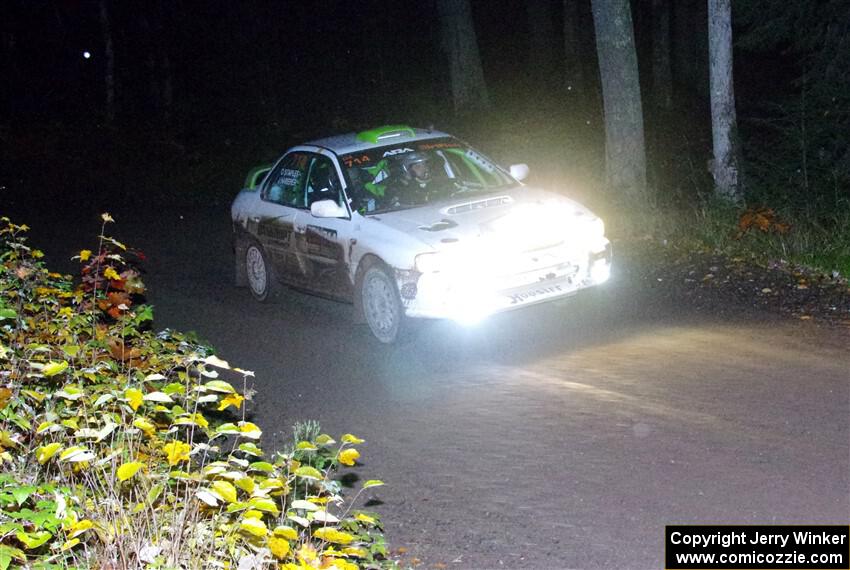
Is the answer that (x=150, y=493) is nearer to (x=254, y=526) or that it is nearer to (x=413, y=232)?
(x=254, y=526)

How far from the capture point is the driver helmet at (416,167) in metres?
11.1

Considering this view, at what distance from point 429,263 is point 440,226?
497mm

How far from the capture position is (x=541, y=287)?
9938 mm

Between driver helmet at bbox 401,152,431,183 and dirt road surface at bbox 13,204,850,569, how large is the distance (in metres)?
1.51

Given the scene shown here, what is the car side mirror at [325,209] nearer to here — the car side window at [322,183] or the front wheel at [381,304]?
the car side window at [322,183]

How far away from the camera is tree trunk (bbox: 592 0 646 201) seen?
15.7 m

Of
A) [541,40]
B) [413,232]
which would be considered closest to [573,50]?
[541,40]

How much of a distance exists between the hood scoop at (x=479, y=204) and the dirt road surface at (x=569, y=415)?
1.13 meters

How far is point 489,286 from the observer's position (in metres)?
9.63

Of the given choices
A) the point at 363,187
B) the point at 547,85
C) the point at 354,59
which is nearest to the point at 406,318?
the point at 363,187

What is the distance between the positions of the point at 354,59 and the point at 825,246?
115 feet

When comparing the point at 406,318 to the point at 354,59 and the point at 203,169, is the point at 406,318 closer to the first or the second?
the point at 203,169

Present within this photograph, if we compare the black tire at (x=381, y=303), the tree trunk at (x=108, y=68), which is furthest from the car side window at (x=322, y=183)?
the tree trunk at (x=108, y=68)

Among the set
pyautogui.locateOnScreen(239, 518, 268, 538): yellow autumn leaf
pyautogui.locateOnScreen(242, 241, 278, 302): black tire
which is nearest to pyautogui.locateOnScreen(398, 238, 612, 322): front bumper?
pyautogui.locateOnScreen(242, 241, 278, 302): black tire
